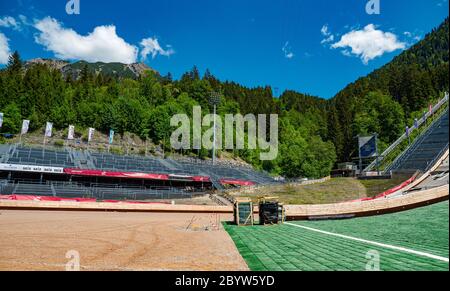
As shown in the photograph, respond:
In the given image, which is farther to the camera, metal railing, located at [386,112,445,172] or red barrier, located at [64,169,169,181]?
metal railing, located at [386,112,445,172]

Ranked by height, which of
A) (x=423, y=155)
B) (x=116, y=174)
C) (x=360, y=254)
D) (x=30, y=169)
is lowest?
(x=360, y=254)

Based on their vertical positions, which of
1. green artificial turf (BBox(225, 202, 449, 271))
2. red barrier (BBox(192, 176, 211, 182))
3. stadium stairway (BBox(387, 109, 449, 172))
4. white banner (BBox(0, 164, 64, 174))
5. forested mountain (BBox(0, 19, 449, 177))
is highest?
forested mountain (BBox(0, 19, 449, 177))

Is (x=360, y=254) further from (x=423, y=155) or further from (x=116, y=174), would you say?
(x=423, y=155)

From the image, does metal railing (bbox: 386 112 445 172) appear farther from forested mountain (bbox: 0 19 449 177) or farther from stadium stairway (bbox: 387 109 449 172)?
forested mountain (bbox: 0 19 449 177)

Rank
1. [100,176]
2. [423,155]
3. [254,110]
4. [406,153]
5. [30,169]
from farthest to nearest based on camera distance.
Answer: [254,110] → [406,153] → [100,176] → [423,155] → [30,169]

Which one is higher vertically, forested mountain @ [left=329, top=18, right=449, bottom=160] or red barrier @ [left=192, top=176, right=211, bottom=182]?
forested mountain @ [left=329, top=18, right=449, bottom=160]

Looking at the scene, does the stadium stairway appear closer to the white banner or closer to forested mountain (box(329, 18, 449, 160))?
forested mountain (box(329, 18, 449, 160))

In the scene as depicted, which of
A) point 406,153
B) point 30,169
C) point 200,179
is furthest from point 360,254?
point 406,153

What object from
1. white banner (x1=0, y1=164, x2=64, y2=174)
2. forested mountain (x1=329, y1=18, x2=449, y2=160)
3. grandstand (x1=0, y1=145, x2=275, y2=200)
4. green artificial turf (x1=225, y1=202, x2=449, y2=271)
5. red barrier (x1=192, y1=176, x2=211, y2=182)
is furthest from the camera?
forested mountain (x1=329, y1=18, x2=449, y2=160)

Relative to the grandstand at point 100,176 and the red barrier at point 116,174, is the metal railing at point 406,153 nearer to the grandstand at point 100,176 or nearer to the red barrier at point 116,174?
the grandstand at point 100,176

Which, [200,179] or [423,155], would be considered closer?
[423,155]

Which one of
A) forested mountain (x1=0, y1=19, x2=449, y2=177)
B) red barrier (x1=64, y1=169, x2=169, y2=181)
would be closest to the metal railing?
forested mountain (x1=0, y1=19, x2=449, y2=177)

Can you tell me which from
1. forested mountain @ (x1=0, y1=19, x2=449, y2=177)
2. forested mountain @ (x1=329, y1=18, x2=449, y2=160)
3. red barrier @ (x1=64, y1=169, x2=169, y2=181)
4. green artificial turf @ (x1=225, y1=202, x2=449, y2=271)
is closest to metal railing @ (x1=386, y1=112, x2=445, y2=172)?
forested mountain @ (x1=0, y1=19, x2=449, y2=177)

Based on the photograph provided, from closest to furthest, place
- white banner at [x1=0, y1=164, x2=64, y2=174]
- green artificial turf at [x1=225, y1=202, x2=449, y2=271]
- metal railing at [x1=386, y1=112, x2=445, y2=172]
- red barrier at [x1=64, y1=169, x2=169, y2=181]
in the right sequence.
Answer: green artificial turf at [x1=225, y1=202, x2=449, y2=271]
white banner at [x1=0, y1=164, x2=64, y2=174]
red barrier at [x1=64, y1=169, x2=169, y2=181]
metal railing at [x1=386, y1=112, x2=445, y2=172]
